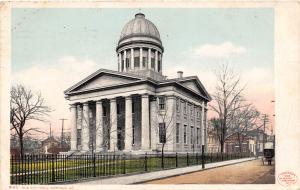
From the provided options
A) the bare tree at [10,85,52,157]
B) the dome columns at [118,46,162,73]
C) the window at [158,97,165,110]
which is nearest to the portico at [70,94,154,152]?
the window at [158,97,165,110]

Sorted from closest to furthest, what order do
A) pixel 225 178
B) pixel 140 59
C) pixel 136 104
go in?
pixel 225 178, pixel 136 104, pixel 140 59

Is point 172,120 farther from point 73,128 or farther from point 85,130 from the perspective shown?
point 73,128

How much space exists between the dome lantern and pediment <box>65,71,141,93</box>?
381 centimetres

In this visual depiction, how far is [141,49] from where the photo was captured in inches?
1252

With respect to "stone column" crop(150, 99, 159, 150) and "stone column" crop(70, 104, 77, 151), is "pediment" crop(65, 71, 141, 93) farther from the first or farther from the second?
"stone column" crop(70, 104, 77, 151)

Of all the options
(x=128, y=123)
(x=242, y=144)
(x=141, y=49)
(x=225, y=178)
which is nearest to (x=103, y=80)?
(x=128, y=123)

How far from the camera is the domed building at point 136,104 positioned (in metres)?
27.5

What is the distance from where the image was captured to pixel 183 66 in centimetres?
1405

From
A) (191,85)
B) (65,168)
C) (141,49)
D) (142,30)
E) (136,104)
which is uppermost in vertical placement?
(142,30)

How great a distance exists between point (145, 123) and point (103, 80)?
4.24 m

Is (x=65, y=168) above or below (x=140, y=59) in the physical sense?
below

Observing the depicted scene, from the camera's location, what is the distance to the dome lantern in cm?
3159

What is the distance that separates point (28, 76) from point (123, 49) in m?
20.9

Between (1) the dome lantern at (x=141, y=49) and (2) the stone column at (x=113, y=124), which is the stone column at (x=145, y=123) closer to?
(2) the stone column at (x=113, y=124)
